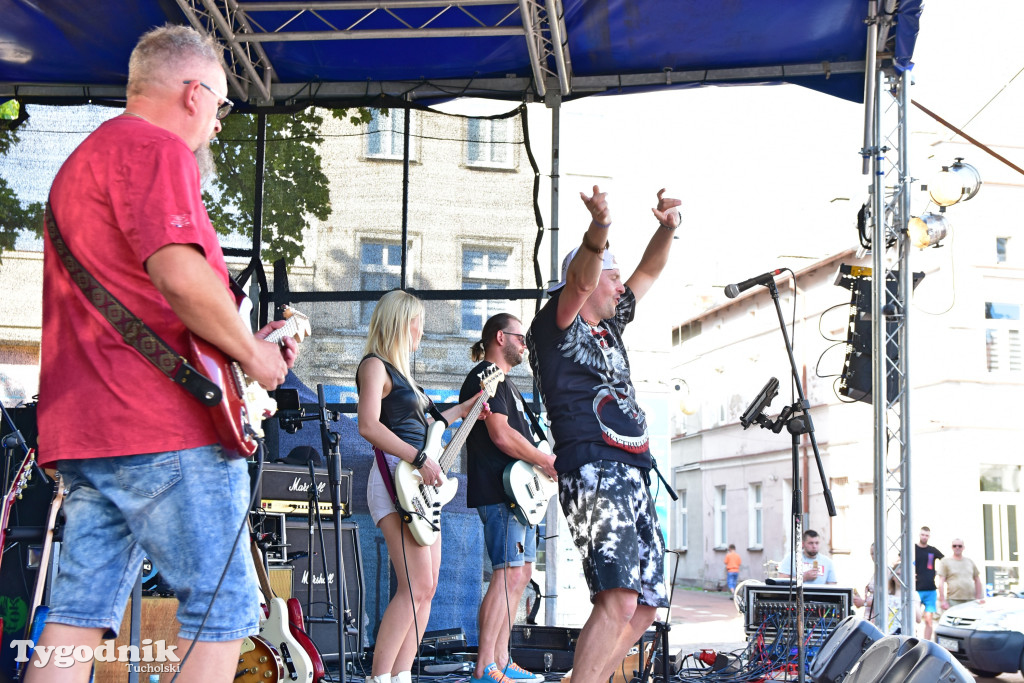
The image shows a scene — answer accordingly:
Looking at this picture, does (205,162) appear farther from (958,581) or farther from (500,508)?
(958,581)

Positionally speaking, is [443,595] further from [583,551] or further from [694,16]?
[694,16]

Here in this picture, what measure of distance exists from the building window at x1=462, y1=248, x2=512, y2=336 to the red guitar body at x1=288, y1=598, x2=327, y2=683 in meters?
3.31

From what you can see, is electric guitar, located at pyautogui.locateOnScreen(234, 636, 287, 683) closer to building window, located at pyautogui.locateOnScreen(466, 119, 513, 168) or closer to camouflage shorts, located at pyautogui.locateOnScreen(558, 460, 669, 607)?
camouflage shorts, located at pyautogui.locateOnScreen(558, 460, 669, 607)

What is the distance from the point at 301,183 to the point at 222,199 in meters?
0.60

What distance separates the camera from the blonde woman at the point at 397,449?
13.5 ft

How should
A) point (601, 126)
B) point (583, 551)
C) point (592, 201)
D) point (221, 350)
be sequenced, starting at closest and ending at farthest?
point (221, 350) → point (592, 201) → point (583, 551) → point (601, 126)

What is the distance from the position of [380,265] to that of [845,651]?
4439mm

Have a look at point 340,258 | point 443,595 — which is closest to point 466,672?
point 443,595

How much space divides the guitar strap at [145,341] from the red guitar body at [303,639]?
2.29 m

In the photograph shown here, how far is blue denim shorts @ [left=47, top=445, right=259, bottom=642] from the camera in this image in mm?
1911

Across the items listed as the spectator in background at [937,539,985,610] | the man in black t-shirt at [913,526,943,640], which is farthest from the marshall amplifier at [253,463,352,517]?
the spectator in background at [937,539,985,610]

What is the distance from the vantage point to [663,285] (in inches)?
695

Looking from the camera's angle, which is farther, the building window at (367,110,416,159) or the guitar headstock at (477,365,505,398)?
the building window at (367,110,416,159)

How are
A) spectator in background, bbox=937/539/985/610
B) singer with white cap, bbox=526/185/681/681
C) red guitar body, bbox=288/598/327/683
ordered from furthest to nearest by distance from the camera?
spectator in background, bbox=937/539/985/610 → red guitar body, bbox=288/598/327/683 → singer with white cap, bbox=526/185/681/681
